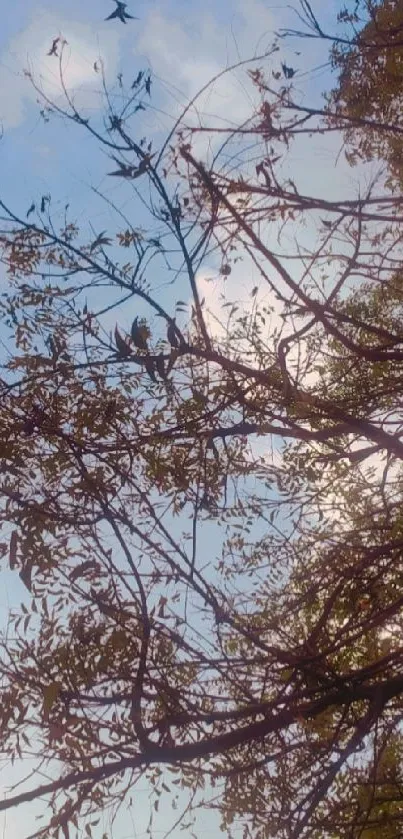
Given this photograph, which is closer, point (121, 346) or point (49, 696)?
point (49, 696)

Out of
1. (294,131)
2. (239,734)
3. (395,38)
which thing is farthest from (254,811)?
(395,38)

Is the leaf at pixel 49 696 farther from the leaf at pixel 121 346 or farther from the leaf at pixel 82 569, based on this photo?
the leaf at pixel 121 346

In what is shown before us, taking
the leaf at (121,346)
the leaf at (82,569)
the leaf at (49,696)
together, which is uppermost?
the leaf at (121,346)

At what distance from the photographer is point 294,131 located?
549 cm

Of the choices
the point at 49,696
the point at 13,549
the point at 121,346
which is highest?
the point at 121,346

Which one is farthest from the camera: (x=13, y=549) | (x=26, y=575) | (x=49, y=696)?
(x=13, y=549)

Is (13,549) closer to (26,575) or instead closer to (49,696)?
(26,575)

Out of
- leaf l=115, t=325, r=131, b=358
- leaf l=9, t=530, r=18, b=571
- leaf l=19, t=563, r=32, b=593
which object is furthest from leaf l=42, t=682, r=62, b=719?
leaf l=115, t=325, r=131, b=358

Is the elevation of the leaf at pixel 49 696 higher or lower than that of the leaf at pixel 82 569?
lower

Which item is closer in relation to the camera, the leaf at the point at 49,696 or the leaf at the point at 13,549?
the leaf at the point at 49,696

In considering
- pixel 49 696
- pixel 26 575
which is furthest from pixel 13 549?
pixel 49 696

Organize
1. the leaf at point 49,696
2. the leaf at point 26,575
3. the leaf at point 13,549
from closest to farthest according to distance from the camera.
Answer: the leaf at point 49,696 → the leaf at point 26,575 → the leaf at point 13,549

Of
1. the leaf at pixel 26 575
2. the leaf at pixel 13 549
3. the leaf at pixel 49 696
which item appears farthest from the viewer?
the leaf at pixel 13 549

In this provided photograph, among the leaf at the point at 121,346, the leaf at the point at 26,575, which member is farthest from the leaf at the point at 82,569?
the leaf at the point at 121,346
